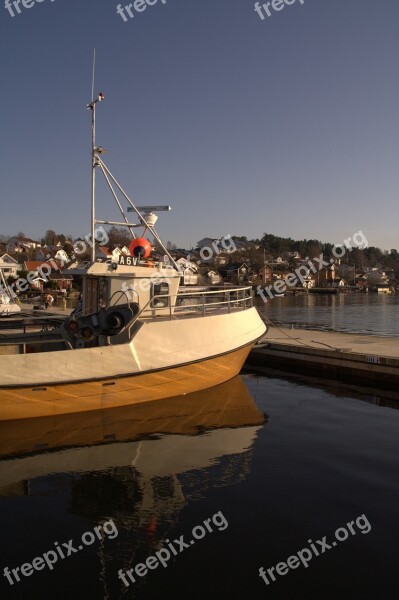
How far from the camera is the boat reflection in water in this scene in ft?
20.6

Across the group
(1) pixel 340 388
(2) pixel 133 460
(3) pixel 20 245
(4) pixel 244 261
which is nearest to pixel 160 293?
(2) pixel 133 460

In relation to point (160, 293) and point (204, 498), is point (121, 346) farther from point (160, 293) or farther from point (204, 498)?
point (204, 498)

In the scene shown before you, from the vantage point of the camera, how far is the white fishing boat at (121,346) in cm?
977

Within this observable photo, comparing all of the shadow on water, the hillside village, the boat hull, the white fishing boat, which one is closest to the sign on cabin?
the white fishing boat

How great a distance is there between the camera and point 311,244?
535 feet

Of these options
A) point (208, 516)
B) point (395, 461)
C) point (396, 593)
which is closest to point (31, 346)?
point (208, 516)

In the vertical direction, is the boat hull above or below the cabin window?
below

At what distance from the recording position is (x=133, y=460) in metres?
8.34

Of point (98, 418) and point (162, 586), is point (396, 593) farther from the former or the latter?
point (98, 418)

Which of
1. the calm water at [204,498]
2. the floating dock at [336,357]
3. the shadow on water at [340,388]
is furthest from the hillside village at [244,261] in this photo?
the calm water at [204,498]

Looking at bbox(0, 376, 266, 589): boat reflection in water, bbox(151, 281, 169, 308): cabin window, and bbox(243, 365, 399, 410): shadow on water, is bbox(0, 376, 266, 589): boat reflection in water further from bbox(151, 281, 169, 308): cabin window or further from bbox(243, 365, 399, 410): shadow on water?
bbox(243, 365, 399, 410): shadow on water

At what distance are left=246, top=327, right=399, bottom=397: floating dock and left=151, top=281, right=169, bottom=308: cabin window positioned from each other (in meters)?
6.04

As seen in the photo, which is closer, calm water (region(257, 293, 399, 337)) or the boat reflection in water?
the boat reflection in water

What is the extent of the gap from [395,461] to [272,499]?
2.65m
